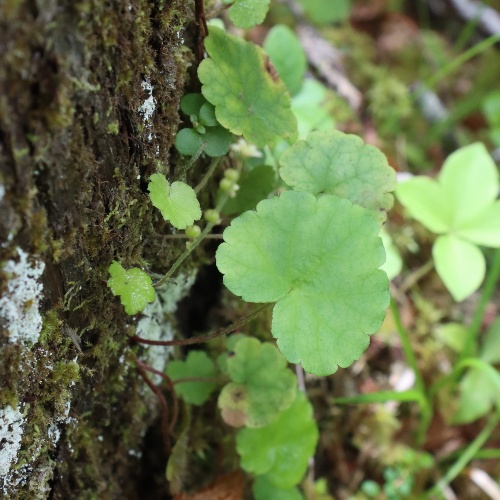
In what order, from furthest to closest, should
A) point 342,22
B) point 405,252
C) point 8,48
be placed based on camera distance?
point 342,22
point 405,252
point 8,48

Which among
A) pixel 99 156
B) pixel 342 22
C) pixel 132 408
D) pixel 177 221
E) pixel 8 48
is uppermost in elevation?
pixel 8 48

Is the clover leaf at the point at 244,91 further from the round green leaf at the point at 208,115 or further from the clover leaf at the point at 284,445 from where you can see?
the clover leaf at the point at 284,445

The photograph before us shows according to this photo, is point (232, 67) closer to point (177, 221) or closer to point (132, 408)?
point (177, 221)

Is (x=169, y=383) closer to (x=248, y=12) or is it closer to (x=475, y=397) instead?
(x=248, y=12)

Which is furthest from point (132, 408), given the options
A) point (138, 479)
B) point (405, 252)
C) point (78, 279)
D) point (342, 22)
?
point (342, 22)

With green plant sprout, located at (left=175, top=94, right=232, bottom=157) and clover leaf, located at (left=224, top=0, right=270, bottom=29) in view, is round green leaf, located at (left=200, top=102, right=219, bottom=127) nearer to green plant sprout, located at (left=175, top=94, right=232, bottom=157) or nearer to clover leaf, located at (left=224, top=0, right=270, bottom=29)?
green plant sprout, located at (left=175, top=94, right=232, bottom=157)

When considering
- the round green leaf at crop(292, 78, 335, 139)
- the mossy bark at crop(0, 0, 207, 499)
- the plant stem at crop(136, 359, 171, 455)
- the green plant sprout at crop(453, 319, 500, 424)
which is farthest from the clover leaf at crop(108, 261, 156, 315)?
the green plant sprout at crop(453, 319, 500, 424)

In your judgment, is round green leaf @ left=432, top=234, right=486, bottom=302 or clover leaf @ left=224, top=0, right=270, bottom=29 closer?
clover leaf @ left=224, top=0, right=270, bottom=29
